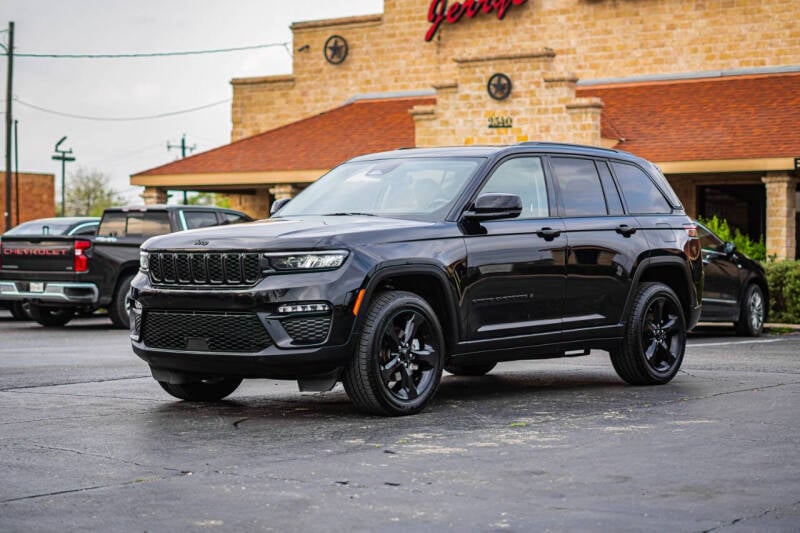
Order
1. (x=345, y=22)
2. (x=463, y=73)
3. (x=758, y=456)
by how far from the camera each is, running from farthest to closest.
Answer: (x=345, y=22) < (x=463, y=73) < (x=758, y=456)

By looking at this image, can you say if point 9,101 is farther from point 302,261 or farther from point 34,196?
point 302,261

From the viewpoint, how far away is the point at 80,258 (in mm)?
19984

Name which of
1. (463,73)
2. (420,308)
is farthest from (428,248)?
(463,73)

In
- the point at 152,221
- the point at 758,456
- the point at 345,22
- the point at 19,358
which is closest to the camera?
the point at 758,456

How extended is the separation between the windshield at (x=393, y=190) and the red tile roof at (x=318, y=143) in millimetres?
22320

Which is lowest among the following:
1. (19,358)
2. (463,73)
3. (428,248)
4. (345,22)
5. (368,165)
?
(19,358)

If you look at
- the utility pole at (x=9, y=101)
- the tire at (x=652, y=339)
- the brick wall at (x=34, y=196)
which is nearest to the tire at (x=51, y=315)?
the tire at (x=652, y=339)

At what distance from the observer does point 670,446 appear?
777 centimetres

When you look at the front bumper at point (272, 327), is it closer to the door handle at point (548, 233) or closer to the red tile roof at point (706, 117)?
the door handle at point (548, 233)

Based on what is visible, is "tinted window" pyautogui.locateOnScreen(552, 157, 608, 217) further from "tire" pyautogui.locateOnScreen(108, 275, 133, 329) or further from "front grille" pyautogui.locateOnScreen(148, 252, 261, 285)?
"tire" pyautogui.locateOnScreen(108, 275, 133, 329)

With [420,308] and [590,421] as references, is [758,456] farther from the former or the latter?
[420,308]

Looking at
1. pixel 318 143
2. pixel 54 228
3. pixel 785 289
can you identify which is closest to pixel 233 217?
pixel 54 228

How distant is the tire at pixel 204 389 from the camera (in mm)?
9953

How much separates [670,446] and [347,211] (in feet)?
10.8
